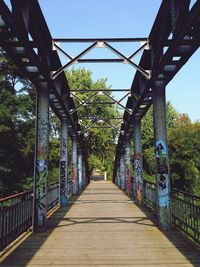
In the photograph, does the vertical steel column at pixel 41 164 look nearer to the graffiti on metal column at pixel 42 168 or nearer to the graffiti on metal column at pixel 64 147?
the graffiti on metal column at pixel 42 168

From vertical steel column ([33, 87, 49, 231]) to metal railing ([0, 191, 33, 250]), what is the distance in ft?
0.84

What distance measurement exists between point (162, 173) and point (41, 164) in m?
4.02

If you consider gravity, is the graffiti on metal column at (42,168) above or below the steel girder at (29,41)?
below

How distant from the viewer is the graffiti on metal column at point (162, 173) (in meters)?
10.4

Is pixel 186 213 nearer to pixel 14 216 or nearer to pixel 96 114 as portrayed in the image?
pixel 14 216

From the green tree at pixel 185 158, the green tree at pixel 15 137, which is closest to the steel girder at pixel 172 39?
the green tree at pixel 15 137

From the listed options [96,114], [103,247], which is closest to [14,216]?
[103,247]

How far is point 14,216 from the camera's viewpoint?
8625mm

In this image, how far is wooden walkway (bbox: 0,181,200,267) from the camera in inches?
266

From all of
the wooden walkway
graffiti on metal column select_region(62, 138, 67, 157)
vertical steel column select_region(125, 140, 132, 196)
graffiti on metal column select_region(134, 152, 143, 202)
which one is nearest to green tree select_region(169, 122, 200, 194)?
vertical steel column select_region(125, 140, 132, 196)

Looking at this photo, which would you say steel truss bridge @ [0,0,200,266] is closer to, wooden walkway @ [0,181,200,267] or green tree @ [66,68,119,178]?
wooden walkway @ [0,181,200,267]

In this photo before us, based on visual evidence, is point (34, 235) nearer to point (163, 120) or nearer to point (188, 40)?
point (163, 120)

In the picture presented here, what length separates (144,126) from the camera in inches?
2308

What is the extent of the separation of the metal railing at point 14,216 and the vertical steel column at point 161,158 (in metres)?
4.16
